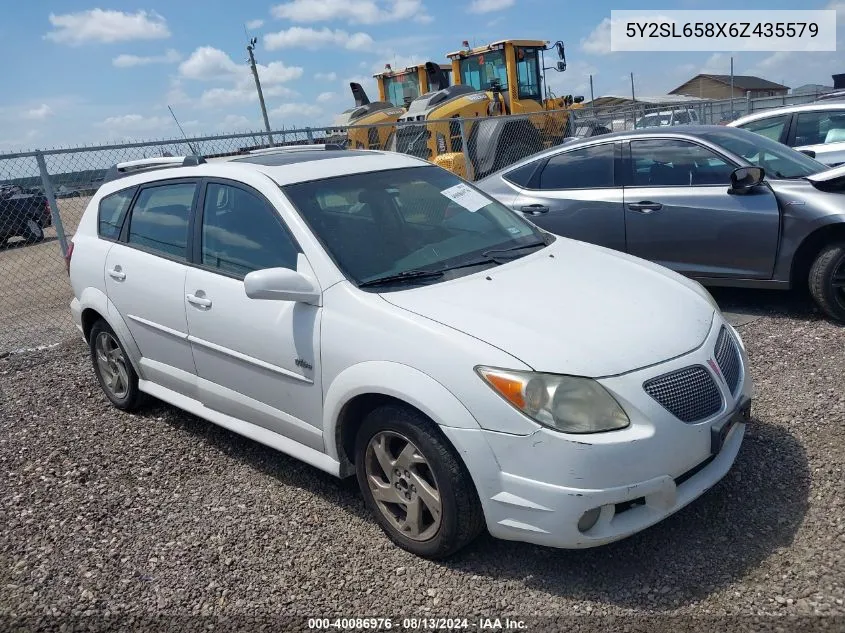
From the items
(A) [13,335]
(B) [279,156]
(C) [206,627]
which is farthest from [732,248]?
(A) [13,335]

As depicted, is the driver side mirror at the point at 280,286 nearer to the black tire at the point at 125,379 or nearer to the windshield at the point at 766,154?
the black tire at the point at 125,379

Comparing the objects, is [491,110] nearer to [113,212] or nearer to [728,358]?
[113,212]

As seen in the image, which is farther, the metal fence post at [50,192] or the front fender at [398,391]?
the metal fence post at [50,192]

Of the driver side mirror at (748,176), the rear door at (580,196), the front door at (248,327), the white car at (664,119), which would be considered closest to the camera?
the front door at (248,327)

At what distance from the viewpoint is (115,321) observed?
4711mm

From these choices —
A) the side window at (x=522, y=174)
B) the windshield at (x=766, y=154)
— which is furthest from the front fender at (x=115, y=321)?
the windshield at (x=766, y=154)

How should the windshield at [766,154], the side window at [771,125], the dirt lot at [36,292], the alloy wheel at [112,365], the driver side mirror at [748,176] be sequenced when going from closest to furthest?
1. the alloy wheel at [112,365]
2. the driver side mirror at [748,176]
3. the windshield at [766,154]
4. the dirt lot at [36,292]
5. the side window at [771,125]

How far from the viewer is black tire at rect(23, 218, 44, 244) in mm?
15398

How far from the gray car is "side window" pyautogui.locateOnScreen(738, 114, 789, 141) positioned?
8.94 feet

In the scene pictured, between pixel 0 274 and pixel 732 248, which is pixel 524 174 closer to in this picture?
pixel 732 248

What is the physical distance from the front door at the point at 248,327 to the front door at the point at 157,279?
155mm

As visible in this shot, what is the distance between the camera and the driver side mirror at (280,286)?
3223mm

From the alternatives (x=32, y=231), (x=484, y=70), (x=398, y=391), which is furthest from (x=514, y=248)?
(x=484, y=70)

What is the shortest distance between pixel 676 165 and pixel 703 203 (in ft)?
1.49
